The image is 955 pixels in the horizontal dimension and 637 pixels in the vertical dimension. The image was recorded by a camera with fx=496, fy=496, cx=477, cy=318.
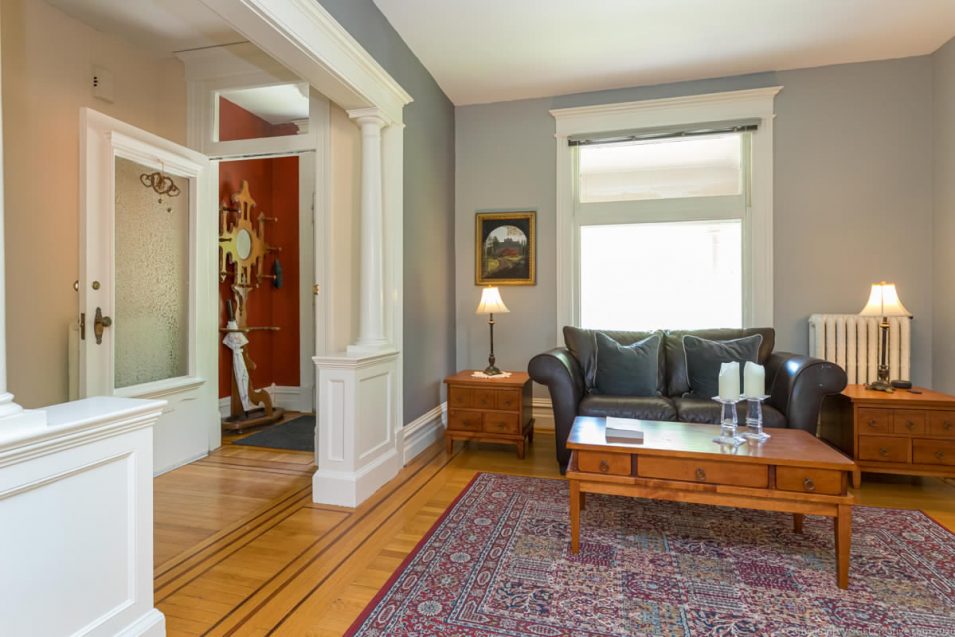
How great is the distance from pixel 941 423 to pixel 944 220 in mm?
1506

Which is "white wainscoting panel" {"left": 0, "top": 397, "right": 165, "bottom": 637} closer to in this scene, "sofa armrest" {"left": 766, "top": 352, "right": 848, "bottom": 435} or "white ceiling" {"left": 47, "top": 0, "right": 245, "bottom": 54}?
"white ceiling" {"left": 47, "top": 0, "right": 245, "bottom": 54}

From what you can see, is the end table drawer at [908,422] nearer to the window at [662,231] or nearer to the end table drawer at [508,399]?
the window at [662,231]

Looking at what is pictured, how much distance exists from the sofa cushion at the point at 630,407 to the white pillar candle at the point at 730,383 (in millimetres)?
793

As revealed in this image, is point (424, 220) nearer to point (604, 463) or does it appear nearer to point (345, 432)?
point (345, 432)

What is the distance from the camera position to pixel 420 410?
12.2ft

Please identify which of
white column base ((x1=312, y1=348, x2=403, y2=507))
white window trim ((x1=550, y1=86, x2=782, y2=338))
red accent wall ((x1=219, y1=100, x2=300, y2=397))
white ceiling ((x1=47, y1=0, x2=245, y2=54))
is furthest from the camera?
red accent wall ((x1=219, y1=100, x2=300, y2=397))

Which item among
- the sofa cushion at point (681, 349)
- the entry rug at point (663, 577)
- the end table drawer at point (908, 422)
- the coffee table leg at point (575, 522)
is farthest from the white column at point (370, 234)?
the end table drawer at point (908, 422)

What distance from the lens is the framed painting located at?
4305 mm

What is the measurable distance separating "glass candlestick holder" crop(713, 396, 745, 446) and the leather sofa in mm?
644

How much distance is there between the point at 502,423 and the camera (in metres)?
3.55

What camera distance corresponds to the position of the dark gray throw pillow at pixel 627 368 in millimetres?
3391

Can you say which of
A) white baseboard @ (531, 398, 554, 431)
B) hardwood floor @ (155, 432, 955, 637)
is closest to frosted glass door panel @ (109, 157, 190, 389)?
hardwood floor @ (155, 432, 955, 637)

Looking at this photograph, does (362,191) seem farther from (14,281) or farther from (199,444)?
(199,444)

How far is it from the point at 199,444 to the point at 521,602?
9.20 feet
